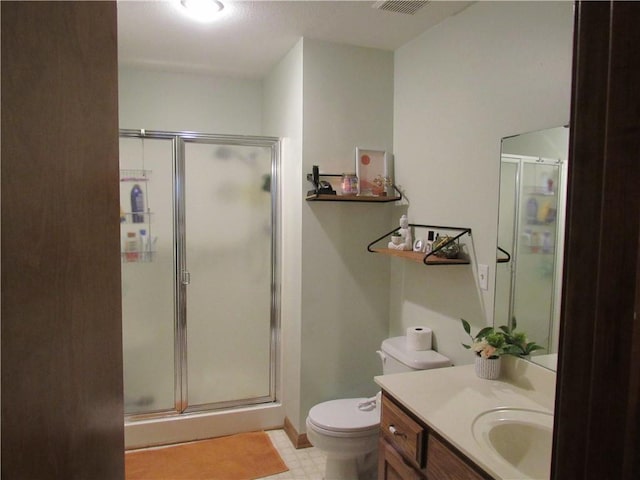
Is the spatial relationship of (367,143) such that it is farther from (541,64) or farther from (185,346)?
(185,346)


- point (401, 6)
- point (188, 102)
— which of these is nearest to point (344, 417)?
point (401, 6)

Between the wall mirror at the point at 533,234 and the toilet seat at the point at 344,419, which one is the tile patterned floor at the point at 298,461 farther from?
the wall mirror at the point at 533,234

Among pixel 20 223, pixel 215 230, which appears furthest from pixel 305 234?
pixel 20 223

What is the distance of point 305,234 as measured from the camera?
256 cm

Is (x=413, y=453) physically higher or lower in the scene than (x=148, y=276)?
lower

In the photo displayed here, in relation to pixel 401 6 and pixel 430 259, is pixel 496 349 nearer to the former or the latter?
pixel 430 259

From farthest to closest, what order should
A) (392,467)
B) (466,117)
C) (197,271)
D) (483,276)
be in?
(197,271) → (466,117) → (483,276) → (392,467)

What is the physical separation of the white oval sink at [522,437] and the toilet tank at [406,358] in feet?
2.21

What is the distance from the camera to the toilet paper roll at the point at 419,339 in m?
2.27

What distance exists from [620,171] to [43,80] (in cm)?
68

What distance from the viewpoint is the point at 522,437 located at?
55.7 inches

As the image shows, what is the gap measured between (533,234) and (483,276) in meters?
0.36

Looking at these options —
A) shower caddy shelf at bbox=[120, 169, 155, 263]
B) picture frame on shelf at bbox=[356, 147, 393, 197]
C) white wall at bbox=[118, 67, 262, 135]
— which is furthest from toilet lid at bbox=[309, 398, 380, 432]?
white wall at bbox=[118, 67, 262, 135]

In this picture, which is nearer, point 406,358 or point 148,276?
point 406,358
